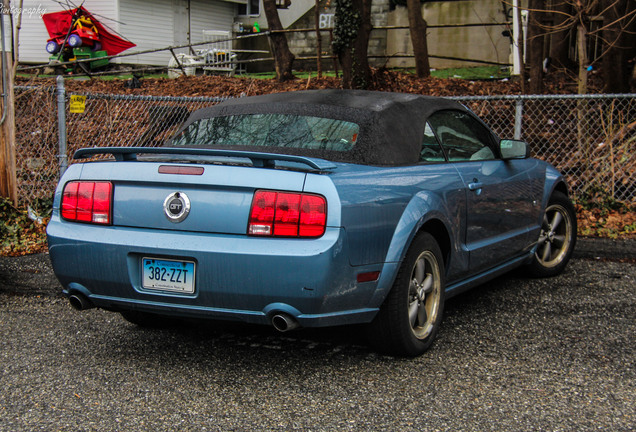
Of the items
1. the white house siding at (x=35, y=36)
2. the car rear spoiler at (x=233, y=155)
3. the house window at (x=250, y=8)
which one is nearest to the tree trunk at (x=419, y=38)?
the car rear spoiler at (x=233, y=155)

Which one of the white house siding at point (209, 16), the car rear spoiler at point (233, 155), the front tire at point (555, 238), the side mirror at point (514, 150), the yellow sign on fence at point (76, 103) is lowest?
the front tire at point (555, 238)

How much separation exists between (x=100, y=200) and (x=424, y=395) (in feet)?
6.21

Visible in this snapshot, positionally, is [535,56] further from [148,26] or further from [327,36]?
[148,26]

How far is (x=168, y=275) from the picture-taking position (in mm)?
3605

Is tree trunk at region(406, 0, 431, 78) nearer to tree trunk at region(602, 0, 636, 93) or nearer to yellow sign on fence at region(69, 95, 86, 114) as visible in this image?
tree trunk at region(602, 0, 636, 93)

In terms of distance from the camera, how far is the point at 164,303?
3639 mm

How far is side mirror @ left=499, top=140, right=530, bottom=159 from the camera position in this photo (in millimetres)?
5215

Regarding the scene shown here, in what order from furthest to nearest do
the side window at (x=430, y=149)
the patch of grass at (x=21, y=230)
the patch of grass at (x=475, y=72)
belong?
the patch of grass at (x=475, y=72), the patch of grass at (x=21, y=230), the side window at (x=430, y=149)

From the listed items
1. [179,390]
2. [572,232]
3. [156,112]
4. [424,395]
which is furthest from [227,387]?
[156,112]

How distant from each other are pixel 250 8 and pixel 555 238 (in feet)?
87.4

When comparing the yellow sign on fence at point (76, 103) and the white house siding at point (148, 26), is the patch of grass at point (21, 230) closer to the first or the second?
the yellow sign on fence at point (76, 103)

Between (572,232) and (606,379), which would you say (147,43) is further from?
(606,379)

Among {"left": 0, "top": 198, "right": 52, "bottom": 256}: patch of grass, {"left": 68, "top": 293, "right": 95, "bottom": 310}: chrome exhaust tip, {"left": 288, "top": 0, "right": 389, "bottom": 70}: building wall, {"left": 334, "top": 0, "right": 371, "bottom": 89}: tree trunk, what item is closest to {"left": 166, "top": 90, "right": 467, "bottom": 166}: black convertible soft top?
{"left": 68, "top": 293, "right": 95, "bottom": 310}: chrome exhaust tip

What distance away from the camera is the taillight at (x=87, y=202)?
378 cm
